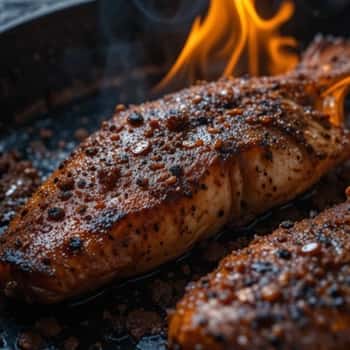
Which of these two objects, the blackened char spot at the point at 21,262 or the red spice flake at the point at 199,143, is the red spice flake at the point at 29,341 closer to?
the blackened char spot at the point at 21,262

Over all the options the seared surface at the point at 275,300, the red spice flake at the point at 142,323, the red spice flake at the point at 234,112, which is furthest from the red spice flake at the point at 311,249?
the red spice flake at the point at 234,112

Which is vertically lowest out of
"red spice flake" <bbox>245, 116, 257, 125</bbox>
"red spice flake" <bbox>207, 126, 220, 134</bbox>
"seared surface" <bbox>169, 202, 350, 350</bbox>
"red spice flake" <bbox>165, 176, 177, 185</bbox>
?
"seared surface" <bbox>169, 202, 350, 350</bbox>

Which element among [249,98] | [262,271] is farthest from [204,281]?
[249,98]

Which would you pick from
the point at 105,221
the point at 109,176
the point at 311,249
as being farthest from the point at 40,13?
the point at 311,249

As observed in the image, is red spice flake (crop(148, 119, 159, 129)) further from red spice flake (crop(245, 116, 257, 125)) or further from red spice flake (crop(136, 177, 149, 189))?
red spice flake (crop(245, 116, 257, 125))

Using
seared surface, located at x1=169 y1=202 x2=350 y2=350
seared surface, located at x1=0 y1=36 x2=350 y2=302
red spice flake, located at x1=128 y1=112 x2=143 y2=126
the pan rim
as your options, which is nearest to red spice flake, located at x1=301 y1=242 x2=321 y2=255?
seared surface, located at x1=169 y1=202 x2=350 y2=350

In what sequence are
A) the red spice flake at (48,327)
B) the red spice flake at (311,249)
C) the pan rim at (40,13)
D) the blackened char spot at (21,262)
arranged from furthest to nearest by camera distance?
the pan rim at (40,13)
the red spice flake at (48,327)
the blackened char spot at (21,262)
the red spice flake at (311,249)
